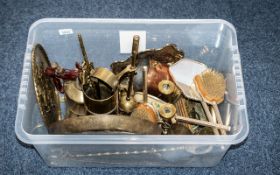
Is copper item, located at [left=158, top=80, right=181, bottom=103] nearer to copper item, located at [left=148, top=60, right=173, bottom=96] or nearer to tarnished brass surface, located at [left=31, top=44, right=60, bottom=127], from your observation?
copper item, located at [left=148, top=60, right=173, bottom=96]

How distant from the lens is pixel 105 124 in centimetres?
87

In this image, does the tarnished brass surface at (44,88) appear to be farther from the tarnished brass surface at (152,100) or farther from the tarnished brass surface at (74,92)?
the tarnished brass surface at (152,100)

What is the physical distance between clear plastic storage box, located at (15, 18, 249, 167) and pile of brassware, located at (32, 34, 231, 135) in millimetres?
29

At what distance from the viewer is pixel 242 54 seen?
4.26 feet

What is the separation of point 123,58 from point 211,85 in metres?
0.26

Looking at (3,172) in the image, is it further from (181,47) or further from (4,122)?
(181,47)

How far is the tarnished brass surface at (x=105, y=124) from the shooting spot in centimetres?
87

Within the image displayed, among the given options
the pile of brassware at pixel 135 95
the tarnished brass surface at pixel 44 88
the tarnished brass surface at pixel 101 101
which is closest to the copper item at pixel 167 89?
the pile of brassware at pixel 135 95

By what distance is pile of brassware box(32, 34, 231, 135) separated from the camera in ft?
2.93

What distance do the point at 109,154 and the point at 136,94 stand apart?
149 mm

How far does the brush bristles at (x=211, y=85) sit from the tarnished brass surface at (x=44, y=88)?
0.33m

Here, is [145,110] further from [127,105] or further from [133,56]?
[133,56]

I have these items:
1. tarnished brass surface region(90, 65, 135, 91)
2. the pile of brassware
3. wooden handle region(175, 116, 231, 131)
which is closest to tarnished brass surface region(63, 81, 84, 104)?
the pile of brassware

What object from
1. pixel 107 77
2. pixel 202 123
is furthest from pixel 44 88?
pixel 202 123
